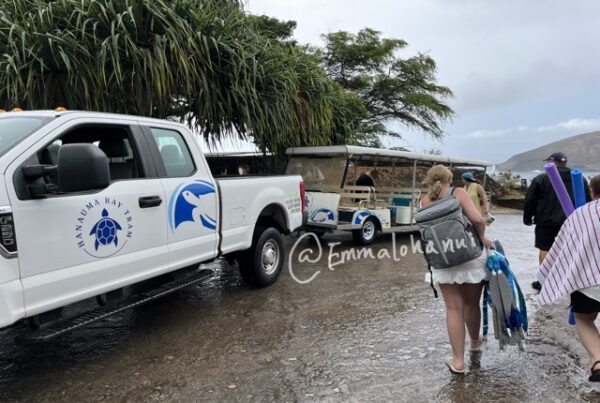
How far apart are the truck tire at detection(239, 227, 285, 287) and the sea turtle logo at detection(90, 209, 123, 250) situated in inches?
87.0

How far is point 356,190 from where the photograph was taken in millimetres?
9664

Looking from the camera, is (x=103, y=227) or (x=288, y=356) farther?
(x=288, y=356)

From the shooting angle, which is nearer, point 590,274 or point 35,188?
point 35,188

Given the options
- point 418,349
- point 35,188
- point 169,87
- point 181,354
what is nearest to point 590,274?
point 418,349

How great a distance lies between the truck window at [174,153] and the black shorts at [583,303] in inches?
133

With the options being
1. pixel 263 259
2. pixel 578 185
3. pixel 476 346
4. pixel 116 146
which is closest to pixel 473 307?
pixel 476 346

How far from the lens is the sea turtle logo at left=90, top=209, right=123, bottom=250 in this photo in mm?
3346

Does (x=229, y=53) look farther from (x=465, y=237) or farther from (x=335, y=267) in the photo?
(x=465, y=237)

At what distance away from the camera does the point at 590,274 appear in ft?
10.1

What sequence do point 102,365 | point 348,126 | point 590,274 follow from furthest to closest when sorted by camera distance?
1. point 348,126
2. point 102,365
3. point 590,274

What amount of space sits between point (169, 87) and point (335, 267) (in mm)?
3779

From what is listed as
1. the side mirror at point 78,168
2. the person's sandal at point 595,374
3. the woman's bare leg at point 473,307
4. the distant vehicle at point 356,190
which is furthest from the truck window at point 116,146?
the distant vehicle at point 356,190

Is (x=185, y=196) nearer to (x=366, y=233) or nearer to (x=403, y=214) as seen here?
(x=366, y=233)

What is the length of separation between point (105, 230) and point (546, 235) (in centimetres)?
502
